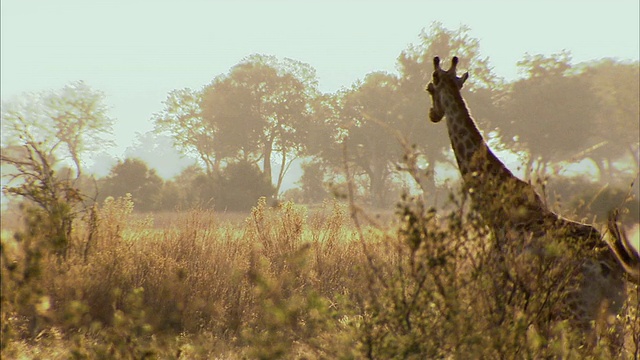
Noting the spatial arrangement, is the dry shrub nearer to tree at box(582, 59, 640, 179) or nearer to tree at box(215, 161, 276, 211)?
tree at box(215, 161, 276, 211)

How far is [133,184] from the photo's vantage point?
30359mm

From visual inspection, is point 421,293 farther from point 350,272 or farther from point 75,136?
point 75,136

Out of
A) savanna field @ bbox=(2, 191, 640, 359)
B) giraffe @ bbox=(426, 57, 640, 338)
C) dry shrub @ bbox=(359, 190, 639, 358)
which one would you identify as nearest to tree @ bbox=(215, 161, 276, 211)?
savanna field @ bbox=(2, 191, 640, 359)

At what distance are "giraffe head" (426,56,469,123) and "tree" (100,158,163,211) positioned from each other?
88.9 ft

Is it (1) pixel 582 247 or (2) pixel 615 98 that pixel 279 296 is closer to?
(1) pixel 582 247

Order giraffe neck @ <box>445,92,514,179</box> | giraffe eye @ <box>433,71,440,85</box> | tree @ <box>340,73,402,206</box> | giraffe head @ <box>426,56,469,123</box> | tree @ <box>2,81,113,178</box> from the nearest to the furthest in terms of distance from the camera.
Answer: giraffe neck @ <box>445,92,514,179</box>, giraffe head @ <box>426,56,469,123</box>, giraffe eye @ <box>433,71,440,85</box>, tree @ <box>340,73,402,206</box>, tree @ <box>2,81,113,178</box>

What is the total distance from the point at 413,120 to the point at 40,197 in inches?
1299

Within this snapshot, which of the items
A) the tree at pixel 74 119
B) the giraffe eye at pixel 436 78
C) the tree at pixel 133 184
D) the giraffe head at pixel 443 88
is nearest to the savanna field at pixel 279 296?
the giraffe head at pixel 443 88

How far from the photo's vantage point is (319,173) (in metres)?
43.9

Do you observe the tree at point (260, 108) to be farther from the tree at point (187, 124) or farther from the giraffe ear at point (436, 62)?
the giraffe ear at point (436, 62)

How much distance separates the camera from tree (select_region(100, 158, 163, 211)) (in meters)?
30.0

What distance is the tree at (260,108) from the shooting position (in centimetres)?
4256

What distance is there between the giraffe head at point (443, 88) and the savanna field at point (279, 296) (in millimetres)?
1383

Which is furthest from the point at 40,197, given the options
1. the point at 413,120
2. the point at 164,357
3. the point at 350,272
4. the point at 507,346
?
the point at 413,120
